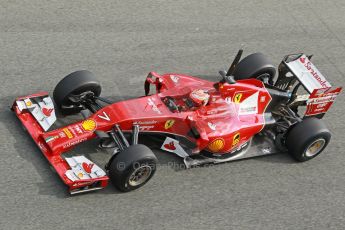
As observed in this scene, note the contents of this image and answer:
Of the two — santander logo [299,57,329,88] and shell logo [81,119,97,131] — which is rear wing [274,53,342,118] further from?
shell logo [81,119,97,131]

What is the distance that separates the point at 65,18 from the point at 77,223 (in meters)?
5.60

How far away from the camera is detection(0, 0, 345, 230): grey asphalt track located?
28.4 feet

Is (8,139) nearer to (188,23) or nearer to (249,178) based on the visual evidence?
(249,178)

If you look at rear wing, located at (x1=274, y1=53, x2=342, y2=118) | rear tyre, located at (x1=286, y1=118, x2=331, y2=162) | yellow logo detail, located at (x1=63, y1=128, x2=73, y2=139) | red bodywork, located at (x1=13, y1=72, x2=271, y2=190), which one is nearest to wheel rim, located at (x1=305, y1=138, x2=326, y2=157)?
rear tyre, located at (x1=286, y1=118, x2=331, y2=162)

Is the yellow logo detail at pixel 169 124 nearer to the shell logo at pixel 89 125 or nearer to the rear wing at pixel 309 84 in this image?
the shell logo at pixel 89 125

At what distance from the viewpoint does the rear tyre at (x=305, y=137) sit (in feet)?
31.5

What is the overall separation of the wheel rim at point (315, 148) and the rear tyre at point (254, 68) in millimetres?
1687

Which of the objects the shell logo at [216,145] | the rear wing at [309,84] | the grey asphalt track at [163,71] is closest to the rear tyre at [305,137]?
the grey asphalt track at [163,71]

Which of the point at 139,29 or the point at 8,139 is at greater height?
the point at 139,29

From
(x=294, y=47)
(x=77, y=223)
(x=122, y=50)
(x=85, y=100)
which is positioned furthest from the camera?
(x=294, y=47)

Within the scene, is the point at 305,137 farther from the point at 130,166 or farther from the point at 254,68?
the point at 130,166

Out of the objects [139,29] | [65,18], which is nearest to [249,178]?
[139,29]

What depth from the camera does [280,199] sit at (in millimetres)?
9312

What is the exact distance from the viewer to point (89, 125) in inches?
360
